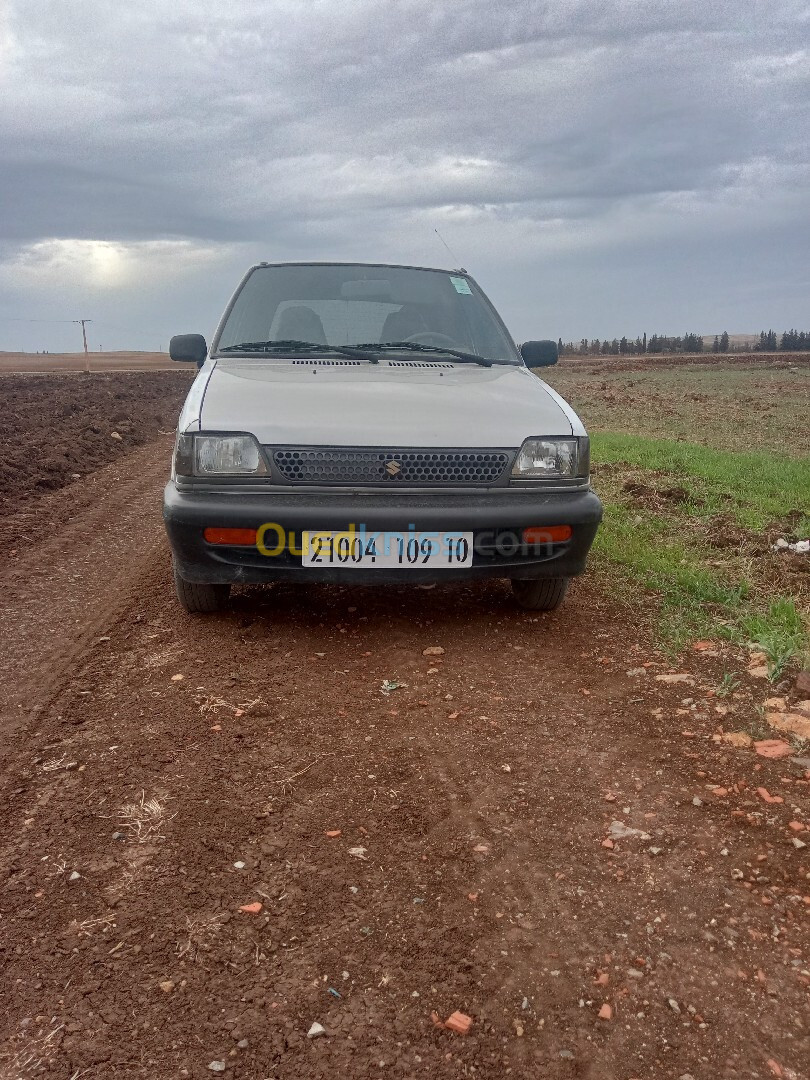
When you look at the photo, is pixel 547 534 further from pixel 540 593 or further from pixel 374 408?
pixel 374 408

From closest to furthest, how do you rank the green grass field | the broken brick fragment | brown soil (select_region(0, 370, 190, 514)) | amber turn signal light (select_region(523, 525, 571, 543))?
the broken brick fragment, amber turn signal light (select_region(523, 525, 571, 543)), the green grass field, brown soil (select_region(0, 370, 190, 514))

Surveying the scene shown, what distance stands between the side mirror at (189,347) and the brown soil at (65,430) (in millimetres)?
2948

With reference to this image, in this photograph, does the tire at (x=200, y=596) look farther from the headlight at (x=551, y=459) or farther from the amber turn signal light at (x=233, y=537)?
the headlight at (x=551, y=459)

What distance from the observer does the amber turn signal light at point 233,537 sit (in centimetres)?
354

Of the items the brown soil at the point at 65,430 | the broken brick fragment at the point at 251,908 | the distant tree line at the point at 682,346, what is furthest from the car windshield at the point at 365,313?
the distant tree line at the point at 682,346

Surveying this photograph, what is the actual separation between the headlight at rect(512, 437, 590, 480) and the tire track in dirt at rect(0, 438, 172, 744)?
2.17m

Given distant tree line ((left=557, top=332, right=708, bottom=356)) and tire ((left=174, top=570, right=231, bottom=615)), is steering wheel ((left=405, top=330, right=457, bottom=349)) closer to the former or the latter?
tire ((left=174, top=570, right=231, bottom=615))

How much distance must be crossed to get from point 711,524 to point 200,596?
3.89 m

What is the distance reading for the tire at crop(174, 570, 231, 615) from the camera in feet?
13.1

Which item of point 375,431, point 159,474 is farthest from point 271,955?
point 159,474

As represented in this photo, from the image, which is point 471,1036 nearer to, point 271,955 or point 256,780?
point 271,955

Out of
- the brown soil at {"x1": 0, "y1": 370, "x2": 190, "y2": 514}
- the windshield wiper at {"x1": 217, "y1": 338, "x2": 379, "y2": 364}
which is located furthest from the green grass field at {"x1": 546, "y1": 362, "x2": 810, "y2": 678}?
the brown soil at {"x1": 0, "y1": 370, "x2": 190, "y2": 514}

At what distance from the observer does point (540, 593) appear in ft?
13.6

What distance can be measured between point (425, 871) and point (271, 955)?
466 millimetres
